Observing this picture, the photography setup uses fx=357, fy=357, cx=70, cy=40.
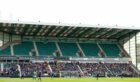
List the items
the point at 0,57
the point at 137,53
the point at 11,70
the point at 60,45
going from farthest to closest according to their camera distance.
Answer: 1. the point at 60,45
2. the point at 137,53
3. the point at 0,57
4. the point at 11,70

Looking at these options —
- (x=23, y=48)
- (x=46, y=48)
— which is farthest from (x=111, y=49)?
(x=23, y=48)

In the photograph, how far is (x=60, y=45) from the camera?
84188 millimetres

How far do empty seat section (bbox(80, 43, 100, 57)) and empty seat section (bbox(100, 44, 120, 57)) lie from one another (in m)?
2.16

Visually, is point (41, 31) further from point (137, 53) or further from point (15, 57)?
point (137, 53)

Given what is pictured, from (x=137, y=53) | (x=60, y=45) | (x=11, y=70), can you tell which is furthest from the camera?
(x=60, y=45)

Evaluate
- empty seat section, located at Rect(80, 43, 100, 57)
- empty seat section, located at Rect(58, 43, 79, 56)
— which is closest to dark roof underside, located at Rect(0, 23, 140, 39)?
empty seat section, located at Rect(58, 43, 79, 56)

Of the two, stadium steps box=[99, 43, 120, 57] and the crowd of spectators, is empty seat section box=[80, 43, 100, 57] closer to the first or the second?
stadium steps box=[99, 43, 120, 57]

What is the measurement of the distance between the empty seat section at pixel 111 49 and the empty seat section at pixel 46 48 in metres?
12.6

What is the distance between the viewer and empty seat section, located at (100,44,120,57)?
8450cm

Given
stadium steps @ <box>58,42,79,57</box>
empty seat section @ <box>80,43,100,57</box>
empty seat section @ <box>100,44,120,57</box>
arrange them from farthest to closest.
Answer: empty seat section @ <box>100,44,120,57</box> → empty seat section @ <box>80,43,100,57</box> → stadium steps @ <box>58,42,79,57</box>

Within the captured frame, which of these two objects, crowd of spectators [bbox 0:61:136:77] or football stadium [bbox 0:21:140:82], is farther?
football stadium [bbox 0:21:140:82]

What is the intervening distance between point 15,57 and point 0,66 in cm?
450

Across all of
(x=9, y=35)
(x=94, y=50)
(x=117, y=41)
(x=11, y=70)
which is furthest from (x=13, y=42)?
(x=117, y=41)

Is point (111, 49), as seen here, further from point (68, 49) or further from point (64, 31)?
point (64, 31)
